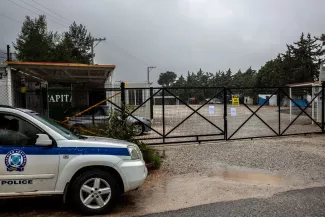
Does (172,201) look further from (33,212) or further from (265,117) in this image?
(265,117)

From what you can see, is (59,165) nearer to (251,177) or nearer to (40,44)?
(251,177)

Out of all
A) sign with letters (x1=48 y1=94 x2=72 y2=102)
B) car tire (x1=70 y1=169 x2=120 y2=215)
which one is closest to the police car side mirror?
car tire (x1=70 y1=169 x2=120 y2=215)

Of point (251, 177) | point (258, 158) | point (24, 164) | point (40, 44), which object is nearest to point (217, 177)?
point (251, 177)

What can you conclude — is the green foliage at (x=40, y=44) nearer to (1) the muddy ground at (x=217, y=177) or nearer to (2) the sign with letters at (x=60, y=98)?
(2) the sign with letters at (x=60, y=98)

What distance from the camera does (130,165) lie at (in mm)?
4941

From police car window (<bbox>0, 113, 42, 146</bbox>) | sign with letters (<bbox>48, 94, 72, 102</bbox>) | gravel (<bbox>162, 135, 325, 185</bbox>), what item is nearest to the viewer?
police car window (<bbox>0, 113, 42, 146</bbox>)

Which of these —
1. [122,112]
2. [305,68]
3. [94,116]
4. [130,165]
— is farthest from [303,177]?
[305,68]

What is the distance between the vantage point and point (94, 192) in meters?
4.70

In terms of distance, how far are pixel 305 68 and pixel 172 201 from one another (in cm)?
4777

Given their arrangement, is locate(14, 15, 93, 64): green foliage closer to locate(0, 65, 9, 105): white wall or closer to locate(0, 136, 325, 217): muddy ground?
locate(0, 65, 9, 105): white wall

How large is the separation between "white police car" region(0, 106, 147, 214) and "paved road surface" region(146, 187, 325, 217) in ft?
2.71

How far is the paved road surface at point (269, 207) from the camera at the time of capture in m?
4.76

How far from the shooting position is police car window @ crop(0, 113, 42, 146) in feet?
14.9

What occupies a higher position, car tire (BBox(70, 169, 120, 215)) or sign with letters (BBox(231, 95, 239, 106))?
sign with letters (BBox(231, 95, 239, 106))
